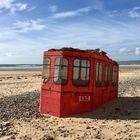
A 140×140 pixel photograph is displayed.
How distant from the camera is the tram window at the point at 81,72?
48.6 feet

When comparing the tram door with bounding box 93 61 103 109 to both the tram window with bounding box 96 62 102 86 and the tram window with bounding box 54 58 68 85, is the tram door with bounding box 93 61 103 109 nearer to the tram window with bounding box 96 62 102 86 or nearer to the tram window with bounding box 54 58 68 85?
the tram window with bounding box 96 62 102 86

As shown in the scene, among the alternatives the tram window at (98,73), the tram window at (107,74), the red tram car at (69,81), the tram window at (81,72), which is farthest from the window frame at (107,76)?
the tram window at (81,72)

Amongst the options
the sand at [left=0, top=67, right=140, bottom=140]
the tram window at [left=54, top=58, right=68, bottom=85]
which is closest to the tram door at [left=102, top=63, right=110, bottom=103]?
the sand at [left=0, top=67, right=140, bottom=140]

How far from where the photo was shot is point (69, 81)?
1464cm

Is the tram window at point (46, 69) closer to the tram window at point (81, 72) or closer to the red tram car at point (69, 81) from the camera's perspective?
the red tram car at point (69, 81)

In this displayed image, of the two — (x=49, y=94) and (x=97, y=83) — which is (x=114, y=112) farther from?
(x=49, y=94)

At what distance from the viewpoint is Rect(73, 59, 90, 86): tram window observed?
14.8m

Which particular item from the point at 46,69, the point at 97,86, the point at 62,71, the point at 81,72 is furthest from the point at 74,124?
the point at 97,86

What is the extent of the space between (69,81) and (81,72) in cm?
67

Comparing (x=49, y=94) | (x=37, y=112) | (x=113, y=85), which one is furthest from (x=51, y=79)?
(x=113, y=85)

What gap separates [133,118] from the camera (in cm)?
1455

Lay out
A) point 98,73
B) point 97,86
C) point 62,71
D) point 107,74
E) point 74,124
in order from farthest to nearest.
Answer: point 107,74
point 98,73
point 97,86
point 62,71
point 74,124

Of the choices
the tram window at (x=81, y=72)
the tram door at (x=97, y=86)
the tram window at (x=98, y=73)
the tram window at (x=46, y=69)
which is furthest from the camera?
the tram window at (x=98, y=73)

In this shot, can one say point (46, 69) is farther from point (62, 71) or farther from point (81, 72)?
point (81, 72)
